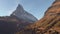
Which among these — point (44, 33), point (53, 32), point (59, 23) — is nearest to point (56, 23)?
point (59, 23)

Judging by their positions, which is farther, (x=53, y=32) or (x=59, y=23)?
(x=59, y=23)

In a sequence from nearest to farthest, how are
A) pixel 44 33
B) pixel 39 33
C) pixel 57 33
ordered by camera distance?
pixel 57 33 < pixel 44 33 < pixel 39 33

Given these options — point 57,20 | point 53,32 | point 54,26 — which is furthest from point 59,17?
point 53,32

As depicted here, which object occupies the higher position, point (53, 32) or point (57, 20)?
point (57, 20)

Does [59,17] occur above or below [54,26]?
above

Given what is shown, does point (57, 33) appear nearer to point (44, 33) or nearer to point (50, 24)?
point (44, 33)

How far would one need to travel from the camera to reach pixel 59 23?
181875mm

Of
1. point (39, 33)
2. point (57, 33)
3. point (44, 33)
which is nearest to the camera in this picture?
point (57, 33)

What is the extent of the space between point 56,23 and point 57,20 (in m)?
7.15

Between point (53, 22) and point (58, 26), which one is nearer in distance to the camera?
point (58, 26)

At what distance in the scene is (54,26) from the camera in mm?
181375

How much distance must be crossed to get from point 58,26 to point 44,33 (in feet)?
49.6

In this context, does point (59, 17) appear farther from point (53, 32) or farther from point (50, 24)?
point (53, 32)

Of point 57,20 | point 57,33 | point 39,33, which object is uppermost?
point 57,20
